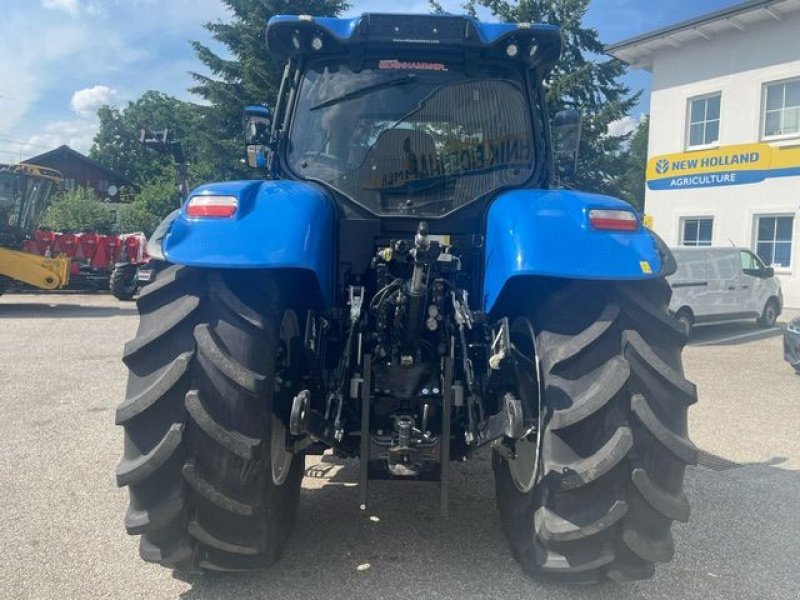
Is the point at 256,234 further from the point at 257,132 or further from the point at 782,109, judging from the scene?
the point at 782,109

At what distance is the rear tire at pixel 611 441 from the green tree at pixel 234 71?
2020 centimetres

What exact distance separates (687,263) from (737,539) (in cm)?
906

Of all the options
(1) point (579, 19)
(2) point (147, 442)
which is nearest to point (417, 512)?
(2) point (147, 442)

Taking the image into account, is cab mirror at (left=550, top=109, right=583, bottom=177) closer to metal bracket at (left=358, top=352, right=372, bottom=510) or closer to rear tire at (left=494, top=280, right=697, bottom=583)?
rear tire at (left=494, top=280, right=697, bottom=583)

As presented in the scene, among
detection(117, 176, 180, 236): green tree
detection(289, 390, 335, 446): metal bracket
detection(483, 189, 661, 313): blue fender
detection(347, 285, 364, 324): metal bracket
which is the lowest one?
detection(289, 390, 335, 446): metal bracket

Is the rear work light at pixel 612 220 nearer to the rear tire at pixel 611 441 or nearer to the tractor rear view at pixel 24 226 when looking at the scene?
the rear tire at pixel 611 441

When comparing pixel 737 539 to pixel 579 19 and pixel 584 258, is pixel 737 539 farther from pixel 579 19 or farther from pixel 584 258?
pixel 579 19

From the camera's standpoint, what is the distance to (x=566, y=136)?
13.9 ft

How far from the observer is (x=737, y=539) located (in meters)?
3.66

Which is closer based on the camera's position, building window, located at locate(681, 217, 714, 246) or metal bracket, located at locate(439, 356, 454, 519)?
metal bracket, located at locate(439, 356, 454, 519)

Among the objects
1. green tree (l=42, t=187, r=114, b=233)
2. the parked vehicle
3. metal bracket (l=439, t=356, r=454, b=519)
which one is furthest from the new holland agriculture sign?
green tree (l=42, t=187, r=114, b=233)

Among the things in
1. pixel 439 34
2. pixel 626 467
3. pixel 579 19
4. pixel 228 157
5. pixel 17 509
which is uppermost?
pixel 579 19

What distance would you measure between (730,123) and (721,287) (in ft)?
22.2

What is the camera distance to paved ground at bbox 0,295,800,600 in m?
3.00
